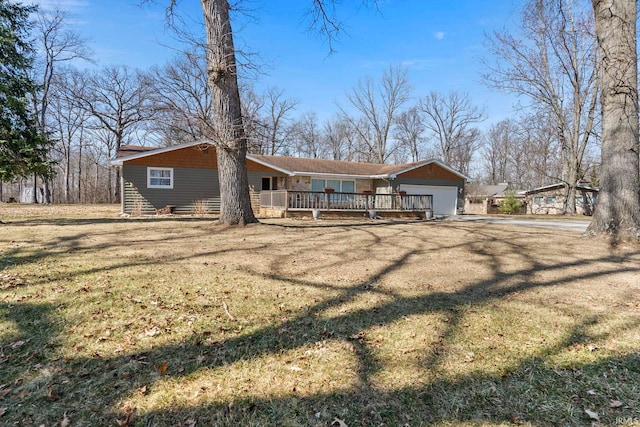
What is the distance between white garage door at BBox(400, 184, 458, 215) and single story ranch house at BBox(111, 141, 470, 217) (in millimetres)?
2023

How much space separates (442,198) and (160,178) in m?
17.7

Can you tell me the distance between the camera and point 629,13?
7242 millimetres

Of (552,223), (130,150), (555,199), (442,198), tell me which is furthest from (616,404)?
(555,199)

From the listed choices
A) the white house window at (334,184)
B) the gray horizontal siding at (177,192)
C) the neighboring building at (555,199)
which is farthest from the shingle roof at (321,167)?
the neighboring building at (555,199)

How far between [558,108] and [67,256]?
95.2 ft

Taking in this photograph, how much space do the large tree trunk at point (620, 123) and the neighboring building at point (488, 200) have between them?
23.9 m

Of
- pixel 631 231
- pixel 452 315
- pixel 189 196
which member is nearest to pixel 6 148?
pixel 189 196

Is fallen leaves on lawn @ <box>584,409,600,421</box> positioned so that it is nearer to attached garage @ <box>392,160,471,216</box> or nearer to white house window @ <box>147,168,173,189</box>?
white house window @ <box>147,168,173,189</box>

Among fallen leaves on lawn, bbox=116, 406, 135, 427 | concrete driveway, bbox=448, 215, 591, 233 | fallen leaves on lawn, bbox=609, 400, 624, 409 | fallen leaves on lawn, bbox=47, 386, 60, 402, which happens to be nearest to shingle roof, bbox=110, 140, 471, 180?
concrete driveway, bbox=448, 215, 591, 233

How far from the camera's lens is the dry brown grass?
224 cm

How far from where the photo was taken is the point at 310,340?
3.06 m

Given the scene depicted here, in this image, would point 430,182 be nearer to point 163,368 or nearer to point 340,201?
point 340,201

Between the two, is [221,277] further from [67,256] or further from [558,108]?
[558,108]

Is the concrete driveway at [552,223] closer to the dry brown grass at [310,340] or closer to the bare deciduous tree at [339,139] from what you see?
the dry brown grass at [310,340]
